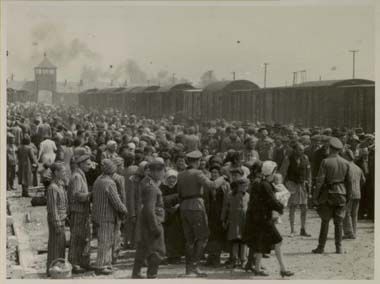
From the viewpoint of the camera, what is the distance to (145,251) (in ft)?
21.0

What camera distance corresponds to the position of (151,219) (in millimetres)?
6270

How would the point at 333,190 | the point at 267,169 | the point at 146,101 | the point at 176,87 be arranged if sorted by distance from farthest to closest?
the point at 146,101 → the point at 176,87 → the point at 333,190 → the point at 267,169

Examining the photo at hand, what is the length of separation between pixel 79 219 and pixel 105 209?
38 cm

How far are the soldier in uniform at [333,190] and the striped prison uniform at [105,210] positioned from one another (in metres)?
2.43

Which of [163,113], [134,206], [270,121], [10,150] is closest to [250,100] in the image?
[270,121]

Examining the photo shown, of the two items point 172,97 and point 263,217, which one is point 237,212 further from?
point 172,97

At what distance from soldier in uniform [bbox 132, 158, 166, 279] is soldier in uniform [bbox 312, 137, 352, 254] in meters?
2.14

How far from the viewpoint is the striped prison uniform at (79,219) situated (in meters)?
6.71

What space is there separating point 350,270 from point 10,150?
254 inches

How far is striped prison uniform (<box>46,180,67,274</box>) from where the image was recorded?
6.50m

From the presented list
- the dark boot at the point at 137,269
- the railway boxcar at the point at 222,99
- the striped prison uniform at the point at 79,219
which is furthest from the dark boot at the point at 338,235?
the railway boxcar at the point at 222,99

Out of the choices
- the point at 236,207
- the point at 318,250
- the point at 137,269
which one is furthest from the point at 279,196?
the point at 137,269

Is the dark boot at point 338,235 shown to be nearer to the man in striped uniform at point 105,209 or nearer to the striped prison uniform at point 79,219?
the man in striped uniform at point 105,209

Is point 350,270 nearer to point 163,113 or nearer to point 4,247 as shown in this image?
point 4,247
